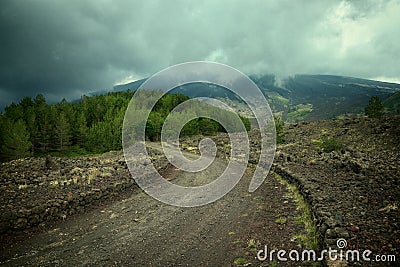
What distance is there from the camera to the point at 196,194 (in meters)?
17.0

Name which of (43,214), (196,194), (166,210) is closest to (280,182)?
(196,194)

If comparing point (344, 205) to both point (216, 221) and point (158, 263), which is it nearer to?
point (216, 221)

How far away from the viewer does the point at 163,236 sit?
10.7 meters

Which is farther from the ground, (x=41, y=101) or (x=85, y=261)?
(x=41, y=101)

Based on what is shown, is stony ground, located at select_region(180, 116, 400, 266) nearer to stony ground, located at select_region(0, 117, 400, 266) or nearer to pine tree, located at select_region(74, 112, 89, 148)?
stony ground, located at select_region(0, 117, 400, 266)

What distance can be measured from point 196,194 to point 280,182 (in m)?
7.49

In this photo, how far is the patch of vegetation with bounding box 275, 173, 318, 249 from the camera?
9008mm

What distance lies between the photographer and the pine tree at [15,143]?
53.4 m

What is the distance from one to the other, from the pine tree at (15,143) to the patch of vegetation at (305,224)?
198 feet

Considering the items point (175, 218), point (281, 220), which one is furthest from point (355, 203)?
point (175, 218)

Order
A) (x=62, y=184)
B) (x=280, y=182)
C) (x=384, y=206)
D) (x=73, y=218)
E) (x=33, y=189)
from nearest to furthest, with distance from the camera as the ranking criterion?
1. (x=384, y=206)
2. (x=73, y=218)
3. (x=33, y=189)
4. (x=62, y=184)
5. (x=280, y=182)

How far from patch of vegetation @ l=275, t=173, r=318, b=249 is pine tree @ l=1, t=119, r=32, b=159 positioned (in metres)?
60.4

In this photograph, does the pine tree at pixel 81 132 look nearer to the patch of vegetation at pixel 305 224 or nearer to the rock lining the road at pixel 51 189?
the rock lining the road at pixel 51 189

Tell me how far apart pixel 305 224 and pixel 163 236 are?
646cm
